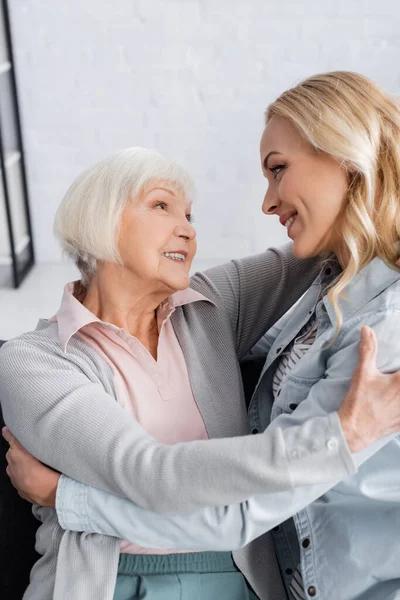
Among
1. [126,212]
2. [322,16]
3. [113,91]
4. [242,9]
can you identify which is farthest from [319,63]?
[126,212]

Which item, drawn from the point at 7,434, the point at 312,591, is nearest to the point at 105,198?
the point at 7,434

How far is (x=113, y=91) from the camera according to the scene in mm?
4094

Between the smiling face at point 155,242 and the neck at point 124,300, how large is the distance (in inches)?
0.6

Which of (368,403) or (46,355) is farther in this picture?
(46,355)

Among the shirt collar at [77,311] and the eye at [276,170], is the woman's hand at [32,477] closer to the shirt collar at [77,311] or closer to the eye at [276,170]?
the shirt collar at [77,311]

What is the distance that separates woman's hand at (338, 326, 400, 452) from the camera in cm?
117

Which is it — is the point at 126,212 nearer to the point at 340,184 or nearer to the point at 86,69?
the point at 340,184

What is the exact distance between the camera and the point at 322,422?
1191 mm

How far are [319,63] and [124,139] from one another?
1096mm

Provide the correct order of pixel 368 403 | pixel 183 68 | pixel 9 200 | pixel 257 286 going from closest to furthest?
1. pixel 368 403
2. pixel 257 286
3. pixel 9 200
4. pixel 183 68

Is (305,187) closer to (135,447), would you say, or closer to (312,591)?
(135,447)

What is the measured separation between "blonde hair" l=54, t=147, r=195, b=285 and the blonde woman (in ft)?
0.79

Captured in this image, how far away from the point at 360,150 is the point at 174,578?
0.81 metres

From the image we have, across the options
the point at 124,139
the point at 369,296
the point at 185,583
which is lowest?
the point at 124,139
